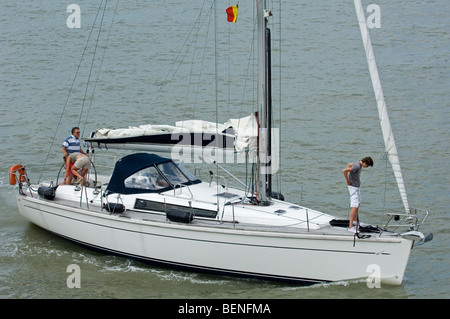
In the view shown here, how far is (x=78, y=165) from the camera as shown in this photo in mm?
17047

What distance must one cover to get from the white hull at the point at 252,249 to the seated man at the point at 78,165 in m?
1.45

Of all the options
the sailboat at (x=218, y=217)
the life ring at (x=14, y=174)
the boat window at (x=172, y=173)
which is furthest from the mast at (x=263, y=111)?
the life ring at (x=14, y=174)

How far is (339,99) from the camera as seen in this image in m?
26.0

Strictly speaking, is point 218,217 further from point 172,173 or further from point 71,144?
point 71,144

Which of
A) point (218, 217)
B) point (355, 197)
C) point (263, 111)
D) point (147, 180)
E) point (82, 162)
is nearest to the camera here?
point (355, 197)

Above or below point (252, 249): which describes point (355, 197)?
above

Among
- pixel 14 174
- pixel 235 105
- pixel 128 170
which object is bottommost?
pixel 14 174

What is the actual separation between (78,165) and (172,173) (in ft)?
8.03


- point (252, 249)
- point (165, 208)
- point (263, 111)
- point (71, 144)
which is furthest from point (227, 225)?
point (71, 144)

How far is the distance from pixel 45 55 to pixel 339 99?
43.4ft

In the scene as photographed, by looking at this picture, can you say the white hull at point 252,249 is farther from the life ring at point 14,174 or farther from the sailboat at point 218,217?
the life ring at point 14,174

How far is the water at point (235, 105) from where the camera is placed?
49.1 ft
